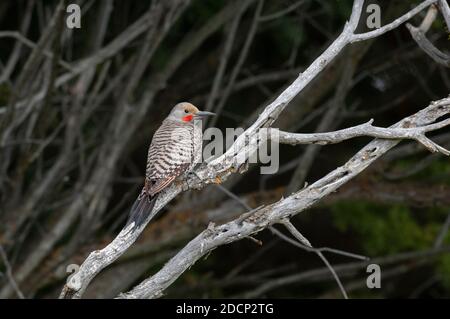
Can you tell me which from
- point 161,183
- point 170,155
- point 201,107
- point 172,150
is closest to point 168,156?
point 170,155

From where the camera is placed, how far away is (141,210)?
4535mm

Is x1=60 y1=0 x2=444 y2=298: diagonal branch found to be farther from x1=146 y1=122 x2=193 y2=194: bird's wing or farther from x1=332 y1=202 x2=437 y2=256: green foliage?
x1=332 y1=202 x2=437 y2=256: green foliage

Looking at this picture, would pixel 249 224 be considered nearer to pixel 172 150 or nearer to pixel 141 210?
pixel 141 210

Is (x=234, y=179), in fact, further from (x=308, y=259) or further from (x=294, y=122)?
(x=308, y=259)

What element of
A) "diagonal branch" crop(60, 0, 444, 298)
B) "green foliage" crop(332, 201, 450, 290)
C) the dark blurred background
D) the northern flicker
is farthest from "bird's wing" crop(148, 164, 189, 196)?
"green foliage" crop(332, 201, 450, 290)

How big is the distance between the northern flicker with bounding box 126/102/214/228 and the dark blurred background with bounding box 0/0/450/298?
39.4 inches

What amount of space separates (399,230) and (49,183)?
3.61 m

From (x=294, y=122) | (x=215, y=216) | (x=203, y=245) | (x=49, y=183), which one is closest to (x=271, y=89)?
(x=294, y=122)

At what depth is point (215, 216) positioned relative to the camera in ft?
24.3

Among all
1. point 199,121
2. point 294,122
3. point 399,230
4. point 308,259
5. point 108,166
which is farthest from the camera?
point 308,259

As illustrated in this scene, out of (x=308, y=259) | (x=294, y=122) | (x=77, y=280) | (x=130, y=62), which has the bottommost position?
(x=77, y=280)

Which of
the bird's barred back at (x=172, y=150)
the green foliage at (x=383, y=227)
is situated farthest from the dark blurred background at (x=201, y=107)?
the bird's barred back at (x=172, y=150)

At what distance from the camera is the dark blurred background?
23.3ft

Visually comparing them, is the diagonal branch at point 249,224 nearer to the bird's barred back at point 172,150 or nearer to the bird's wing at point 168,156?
the bird's wing at point 168,156
